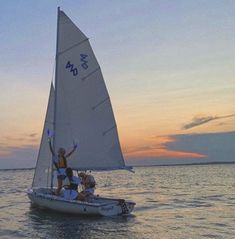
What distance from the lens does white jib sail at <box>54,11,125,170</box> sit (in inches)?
894

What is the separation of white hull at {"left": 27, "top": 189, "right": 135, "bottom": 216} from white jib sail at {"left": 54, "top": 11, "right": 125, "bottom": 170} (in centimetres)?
189

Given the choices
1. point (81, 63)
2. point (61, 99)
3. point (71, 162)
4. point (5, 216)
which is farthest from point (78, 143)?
point (5, 216)

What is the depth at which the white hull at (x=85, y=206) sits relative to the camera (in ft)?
68.2

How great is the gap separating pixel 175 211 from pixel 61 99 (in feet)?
31.3

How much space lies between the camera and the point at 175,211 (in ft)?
85.8

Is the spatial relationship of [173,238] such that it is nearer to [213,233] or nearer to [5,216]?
[213,233]

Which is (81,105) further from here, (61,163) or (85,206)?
(85,206)

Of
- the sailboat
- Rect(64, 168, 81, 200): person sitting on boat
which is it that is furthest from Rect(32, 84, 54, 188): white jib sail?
Rect(64, 168, 81, 200): person sitting on boat

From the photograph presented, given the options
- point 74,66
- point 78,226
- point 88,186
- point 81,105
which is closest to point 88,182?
point 88,186

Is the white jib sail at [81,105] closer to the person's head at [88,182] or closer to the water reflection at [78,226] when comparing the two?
the person's head at [88,182]

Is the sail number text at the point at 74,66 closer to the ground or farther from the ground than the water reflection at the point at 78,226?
farther from the ground

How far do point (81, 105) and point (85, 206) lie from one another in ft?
17.0

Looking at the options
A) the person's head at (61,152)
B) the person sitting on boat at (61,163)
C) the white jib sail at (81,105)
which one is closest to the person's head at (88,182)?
the white jib sail at (81,105)

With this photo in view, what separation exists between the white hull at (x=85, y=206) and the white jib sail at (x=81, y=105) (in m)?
1.89
